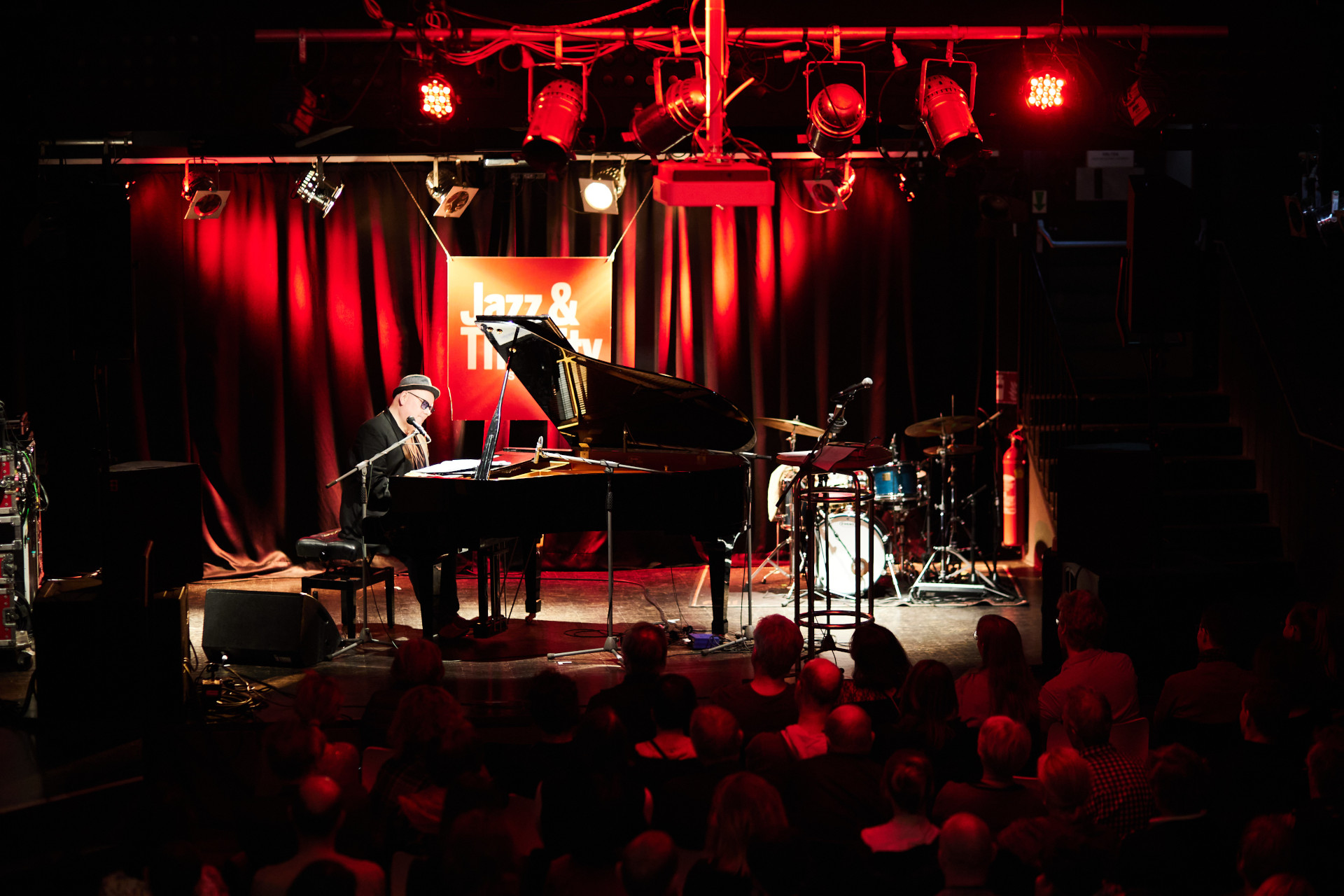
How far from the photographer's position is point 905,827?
2734mm

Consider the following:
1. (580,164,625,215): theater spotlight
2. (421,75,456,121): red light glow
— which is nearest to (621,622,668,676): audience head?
(421,75,456,121): red light glow

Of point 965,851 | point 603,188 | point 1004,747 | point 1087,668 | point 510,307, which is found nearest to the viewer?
point 965,851

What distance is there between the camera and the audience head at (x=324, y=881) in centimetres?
240

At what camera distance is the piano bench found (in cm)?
634

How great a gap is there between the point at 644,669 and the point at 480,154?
5.10m

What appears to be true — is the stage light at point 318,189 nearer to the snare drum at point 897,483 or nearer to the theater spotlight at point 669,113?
the theater spotlight at point 669,113

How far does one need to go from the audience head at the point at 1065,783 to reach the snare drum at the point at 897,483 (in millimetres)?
4733

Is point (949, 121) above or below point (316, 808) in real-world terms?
above

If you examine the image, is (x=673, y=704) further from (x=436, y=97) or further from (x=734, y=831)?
(x=436, y=97)

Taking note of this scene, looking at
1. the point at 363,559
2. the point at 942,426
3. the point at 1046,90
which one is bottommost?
the point at 363,559

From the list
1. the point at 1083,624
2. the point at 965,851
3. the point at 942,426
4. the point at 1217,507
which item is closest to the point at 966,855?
the point at 965,851

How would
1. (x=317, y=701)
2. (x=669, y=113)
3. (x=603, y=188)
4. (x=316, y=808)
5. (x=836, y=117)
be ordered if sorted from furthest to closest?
(x=603, y=188), (x=836, y=117), (x=669, y=113), (x=317, y=701), (x=316, y=808)

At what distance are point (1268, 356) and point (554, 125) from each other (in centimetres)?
470

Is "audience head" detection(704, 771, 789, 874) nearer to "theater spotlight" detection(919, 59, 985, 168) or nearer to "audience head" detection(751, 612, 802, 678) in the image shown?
"audience head" detection(751, 612, 802, 678)
